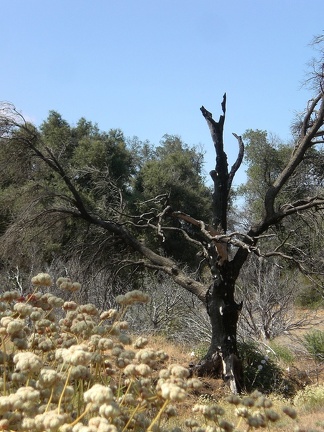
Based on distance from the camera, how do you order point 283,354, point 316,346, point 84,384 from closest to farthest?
point 84,384 → point 283,354 → point 316,346

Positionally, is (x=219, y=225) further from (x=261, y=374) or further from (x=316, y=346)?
(x=316, y=346)

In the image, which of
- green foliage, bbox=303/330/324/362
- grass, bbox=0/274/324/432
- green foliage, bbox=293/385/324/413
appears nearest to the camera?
grass, bbox=0/274/324/432

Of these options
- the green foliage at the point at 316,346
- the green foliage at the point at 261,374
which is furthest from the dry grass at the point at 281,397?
the green foliage at the point at 261,374

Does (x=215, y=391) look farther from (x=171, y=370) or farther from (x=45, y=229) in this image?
(x=171, y=370)

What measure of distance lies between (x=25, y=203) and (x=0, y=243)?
0.80 m

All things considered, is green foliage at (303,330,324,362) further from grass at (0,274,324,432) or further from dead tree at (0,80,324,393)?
grass at (0,274,324,432)

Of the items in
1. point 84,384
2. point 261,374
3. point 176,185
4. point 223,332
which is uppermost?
point 176,185

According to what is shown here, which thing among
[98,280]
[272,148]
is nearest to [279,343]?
[98,280]

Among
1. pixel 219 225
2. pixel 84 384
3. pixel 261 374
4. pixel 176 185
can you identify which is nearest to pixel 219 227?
pixel 219 225

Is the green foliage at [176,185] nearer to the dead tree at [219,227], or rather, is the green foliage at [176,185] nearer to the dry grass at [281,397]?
the dry grass at [281,397]

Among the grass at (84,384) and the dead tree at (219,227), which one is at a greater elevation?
the dead tree at (219,227)

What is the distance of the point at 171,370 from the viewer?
231 cm

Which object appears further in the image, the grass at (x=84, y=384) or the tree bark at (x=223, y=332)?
the tree bark at (x=223, y=332)

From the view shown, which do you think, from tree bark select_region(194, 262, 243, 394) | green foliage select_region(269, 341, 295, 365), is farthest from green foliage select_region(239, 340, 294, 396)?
green foliage select_region(269, 341, 295, 365)
